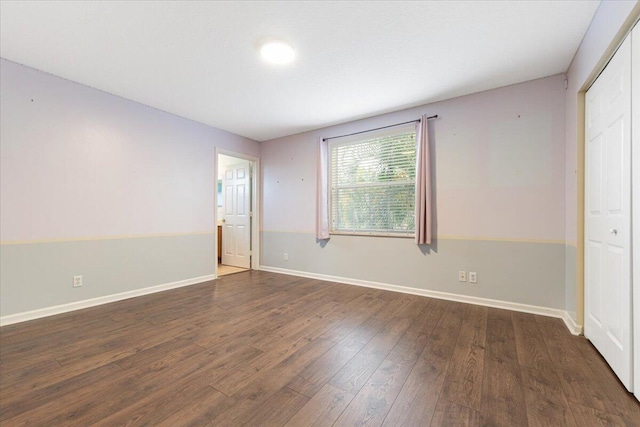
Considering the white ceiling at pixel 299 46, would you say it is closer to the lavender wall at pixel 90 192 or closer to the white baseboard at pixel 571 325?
the lavender wall at pixel 90 192

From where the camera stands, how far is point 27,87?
258 cm

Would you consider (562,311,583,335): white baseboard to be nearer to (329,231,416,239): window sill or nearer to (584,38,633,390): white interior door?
(584,38,633,390): white interior door

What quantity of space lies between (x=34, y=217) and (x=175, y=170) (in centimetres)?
155

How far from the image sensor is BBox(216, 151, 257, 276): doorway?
5164 millimetres

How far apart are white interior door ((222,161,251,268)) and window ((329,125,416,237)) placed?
1.87 meters

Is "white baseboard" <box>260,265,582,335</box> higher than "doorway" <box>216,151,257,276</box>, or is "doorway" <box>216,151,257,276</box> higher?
"doorway" <box>216,151,257,276</box>

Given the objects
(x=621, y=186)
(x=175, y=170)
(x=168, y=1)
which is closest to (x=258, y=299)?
(x=175, y=170)

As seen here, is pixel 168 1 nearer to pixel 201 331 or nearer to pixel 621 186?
pixel 201 331

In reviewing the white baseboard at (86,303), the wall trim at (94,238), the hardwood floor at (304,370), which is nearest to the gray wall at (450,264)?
the hardwood floor at (304,370)

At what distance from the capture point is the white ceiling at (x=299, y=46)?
6.12ft

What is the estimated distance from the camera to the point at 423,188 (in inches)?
129

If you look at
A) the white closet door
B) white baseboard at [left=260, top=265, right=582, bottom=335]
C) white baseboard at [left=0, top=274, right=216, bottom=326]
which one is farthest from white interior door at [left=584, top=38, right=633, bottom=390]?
white baseboard at [left=0, top=274, right=216, bottom=326]

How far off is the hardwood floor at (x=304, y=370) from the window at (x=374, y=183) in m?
1.32

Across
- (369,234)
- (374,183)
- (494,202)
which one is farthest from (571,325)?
(374,183)
